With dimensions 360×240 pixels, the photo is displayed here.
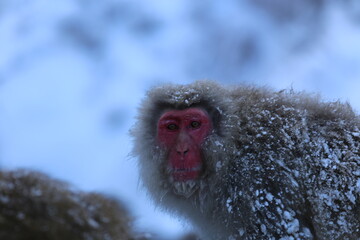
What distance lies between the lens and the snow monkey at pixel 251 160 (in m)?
3.46

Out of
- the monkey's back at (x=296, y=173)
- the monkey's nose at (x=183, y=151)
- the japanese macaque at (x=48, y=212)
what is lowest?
the japanese macaque at (x=48, y=212)

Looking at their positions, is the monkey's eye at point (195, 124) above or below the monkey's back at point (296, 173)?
above

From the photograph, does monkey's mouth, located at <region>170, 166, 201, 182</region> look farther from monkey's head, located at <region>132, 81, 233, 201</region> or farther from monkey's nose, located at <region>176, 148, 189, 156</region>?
monkey's nose, located at <region>176, 148, 189, 156</region>

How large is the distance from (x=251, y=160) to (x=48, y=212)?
213cm

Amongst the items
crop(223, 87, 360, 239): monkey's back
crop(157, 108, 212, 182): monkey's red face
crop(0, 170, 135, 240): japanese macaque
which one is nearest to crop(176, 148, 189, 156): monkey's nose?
crop(157, 108, 212, 182): monkey's red face

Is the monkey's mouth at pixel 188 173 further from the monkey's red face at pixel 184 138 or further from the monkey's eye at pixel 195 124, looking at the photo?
the monkey's eye at pixel 195 124

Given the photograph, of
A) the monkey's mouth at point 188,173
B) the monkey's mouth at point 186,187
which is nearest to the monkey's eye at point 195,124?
the monkey's mouth at point 188,173

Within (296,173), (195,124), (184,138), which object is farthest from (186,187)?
(296,173)

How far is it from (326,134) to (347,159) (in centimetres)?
28

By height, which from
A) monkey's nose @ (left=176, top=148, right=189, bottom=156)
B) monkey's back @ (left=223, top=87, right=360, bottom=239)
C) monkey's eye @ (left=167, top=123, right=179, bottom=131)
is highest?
monkey's eye @ (left=167, top=123, right=179, bottom=131)

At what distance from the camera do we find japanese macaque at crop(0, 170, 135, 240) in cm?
185

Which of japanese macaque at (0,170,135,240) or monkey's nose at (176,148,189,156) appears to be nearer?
japanese macaque at (0,170,135,240)

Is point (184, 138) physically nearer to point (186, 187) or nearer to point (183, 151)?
point (183, 151)

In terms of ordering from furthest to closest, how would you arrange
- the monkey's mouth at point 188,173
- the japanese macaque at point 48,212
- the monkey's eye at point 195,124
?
the monkey's eye at point 195,124
the monkey's mouth at point 188,173
the japanese macaque at point 48,212
